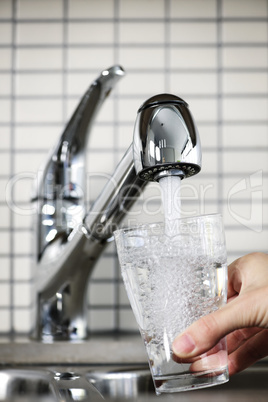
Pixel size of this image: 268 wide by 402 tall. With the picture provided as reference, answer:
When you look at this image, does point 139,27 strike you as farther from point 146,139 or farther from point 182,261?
point 182,261

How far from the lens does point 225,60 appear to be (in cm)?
109

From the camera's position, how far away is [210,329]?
461mm

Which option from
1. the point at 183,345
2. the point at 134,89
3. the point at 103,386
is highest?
the point at 134,89

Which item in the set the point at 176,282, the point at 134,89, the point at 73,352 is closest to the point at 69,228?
the point at 73,352

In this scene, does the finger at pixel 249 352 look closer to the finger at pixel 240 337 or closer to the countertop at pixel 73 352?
the finger at pixel 240 337

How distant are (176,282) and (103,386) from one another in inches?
12.1

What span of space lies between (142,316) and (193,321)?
50 mm

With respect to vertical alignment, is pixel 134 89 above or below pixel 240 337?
above

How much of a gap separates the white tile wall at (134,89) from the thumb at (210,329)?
559mm

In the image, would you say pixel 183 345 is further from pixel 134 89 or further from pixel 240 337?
pixel 134 89

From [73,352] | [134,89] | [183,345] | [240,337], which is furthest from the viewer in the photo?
[134,89]

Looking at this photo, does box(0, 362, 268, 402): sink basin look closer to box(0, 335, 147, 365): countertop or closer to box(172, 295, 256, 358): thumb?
box(0, 335, 147, 365): countertop

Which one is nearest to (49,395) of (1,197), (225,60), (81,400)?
(81,400)

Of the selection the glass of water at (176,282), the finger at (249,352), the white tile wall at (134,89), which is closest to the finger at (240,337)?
the finger at (249,352)
